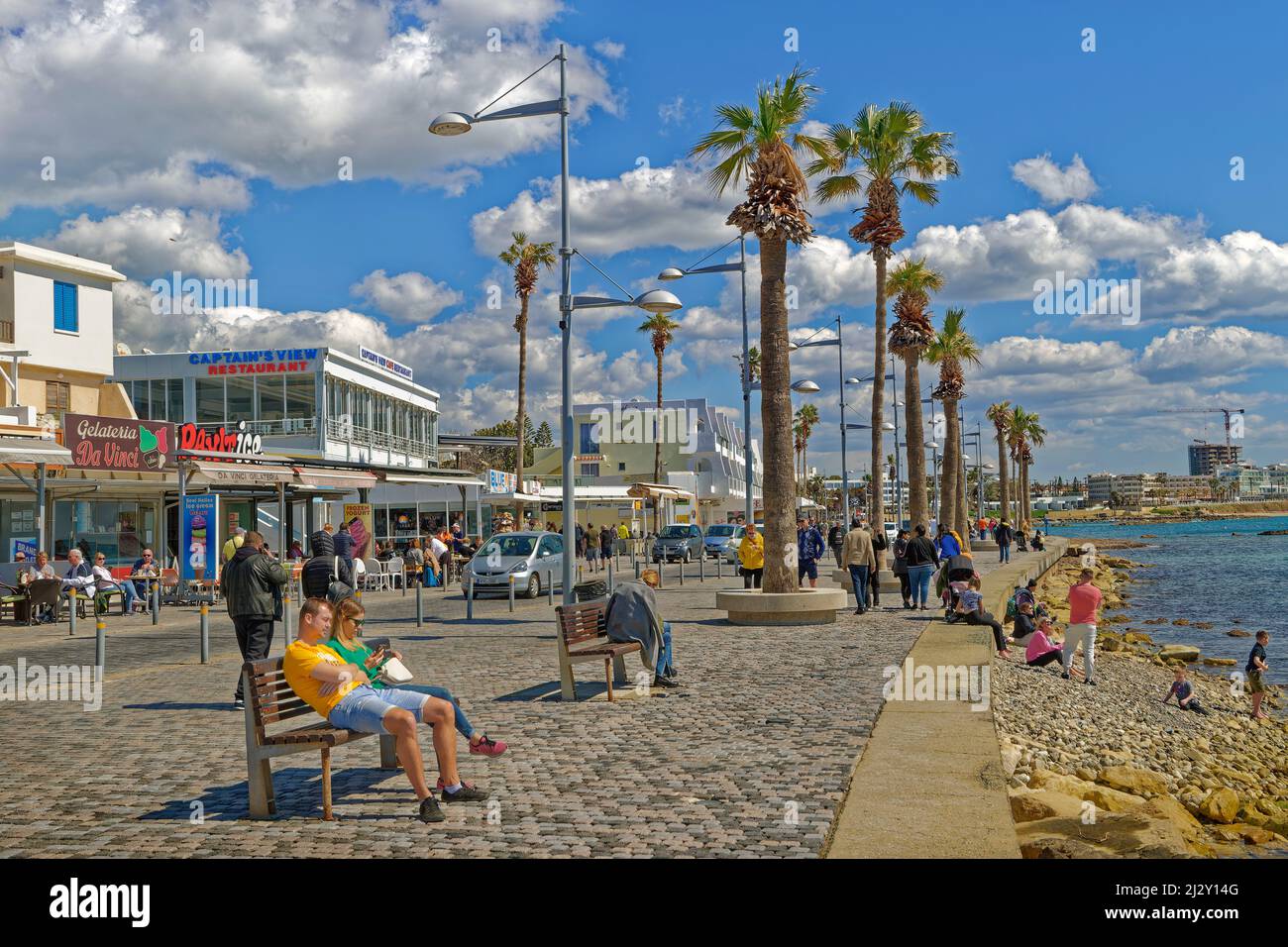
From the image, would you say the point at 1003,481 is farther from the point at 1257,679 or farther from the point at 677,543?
the point at 1257,679

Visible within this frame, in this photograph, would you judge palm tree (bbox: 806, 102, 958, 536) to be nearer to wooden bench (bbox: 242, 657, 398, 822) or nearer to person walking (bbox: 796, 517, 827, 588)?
person walking (bbox: 796, 517, 827, 588)

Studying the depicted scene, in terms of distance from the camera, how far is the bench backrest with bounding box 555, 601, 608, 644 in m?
10.9

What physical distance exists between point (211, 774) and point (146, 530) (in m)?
26.8

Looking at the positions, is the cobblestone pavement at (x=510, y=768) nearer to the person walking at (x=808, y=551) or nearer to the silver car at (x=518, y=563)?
the person walking at (x=808, y=551)

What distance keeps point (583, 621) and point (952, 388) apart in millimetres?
34509

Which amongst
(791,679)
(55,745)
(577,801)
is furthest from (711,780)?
(55,745)

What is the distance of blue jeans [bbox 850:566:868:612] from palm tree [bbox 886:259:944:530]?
31.9 ft

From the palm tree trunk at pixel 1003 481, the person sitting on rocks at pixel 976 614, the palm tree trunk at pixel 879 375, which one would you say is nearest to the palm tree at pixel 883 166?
the palm tree trunk at pixel 879 375

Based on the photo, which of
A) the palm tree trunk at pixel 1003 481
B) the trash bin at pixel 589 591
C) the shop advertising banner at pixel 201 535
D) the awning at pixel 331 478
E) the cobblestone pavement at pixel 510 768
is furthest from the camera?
the palm tree trunk at pixel 1003 481

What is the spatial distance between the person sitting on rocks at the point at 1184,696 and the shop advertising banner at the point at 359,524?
749 inches

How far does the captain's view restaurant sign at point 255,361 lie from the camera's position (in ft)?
143

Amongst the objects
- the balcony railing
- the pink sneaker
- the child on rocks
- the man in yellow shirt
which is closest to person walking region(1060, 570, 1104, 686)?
the child on rocks

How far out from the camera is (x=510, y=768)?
25.7ft

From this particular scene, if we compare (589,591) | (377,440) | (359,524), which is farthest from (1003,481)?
(589,591)
